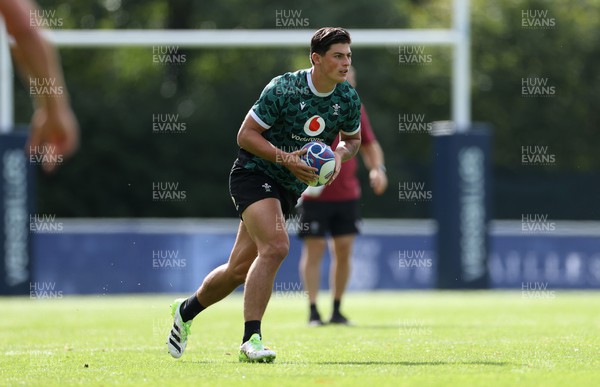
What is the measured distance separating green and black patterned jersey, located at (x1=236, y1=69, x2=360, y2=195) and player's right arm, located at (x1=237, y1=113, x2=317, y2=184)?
94 mm

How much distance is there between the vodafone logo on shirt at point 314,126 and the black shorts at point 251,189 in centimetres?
38

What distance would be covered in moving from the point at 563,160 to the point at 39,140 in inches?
1355

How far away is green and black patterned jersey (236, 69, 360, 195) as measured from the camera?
25.7 ft

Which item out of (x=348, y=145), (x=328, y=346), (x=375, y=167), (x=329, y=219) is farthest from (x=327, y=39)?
(x=329, y=219)

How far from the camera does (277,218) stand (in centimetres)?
Answer: 775

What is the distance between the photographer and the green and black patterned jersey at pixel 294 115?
7.84 m

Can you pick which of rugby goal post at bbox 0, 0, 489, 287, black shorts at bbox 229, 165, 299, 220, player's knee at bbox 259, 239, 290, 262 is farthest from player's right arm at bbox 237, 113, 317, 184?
rugby goal post at bbox 0, 0, 489, 287

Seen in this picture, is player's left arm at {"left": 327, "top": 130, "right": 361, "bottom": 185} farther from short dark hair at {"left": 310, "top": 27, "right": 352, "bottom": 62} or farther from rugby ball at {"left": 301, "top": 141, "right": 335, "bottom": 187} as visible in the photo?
short dark hair at {"left": 310, "top": 27, "right": 352, "bottom": 62}

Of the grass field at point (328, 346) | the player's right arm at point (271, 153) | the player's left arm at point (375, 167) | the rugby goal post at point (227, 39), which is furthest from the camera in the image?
the rugby goal post at point (227, 39)

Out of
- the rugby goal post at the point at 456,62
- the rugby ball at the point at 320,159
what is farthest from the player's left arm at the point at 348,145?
the rugby goal post at the point at 456,62

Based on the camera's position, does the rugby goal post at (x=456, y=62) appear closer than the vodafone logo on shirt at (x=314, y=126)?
No

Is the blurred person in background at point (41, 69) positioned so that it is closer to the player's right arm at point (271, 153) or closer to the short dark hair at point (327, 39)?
the player's right arm at point (271, 153)

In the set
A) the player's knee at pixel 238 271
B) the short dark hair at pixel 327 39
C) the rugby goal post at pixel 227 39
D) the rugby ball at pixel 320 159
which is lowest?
the player's knee at pixel 238 271

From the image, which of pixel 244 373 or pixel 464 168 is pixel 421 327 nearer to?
pixel 244 373
